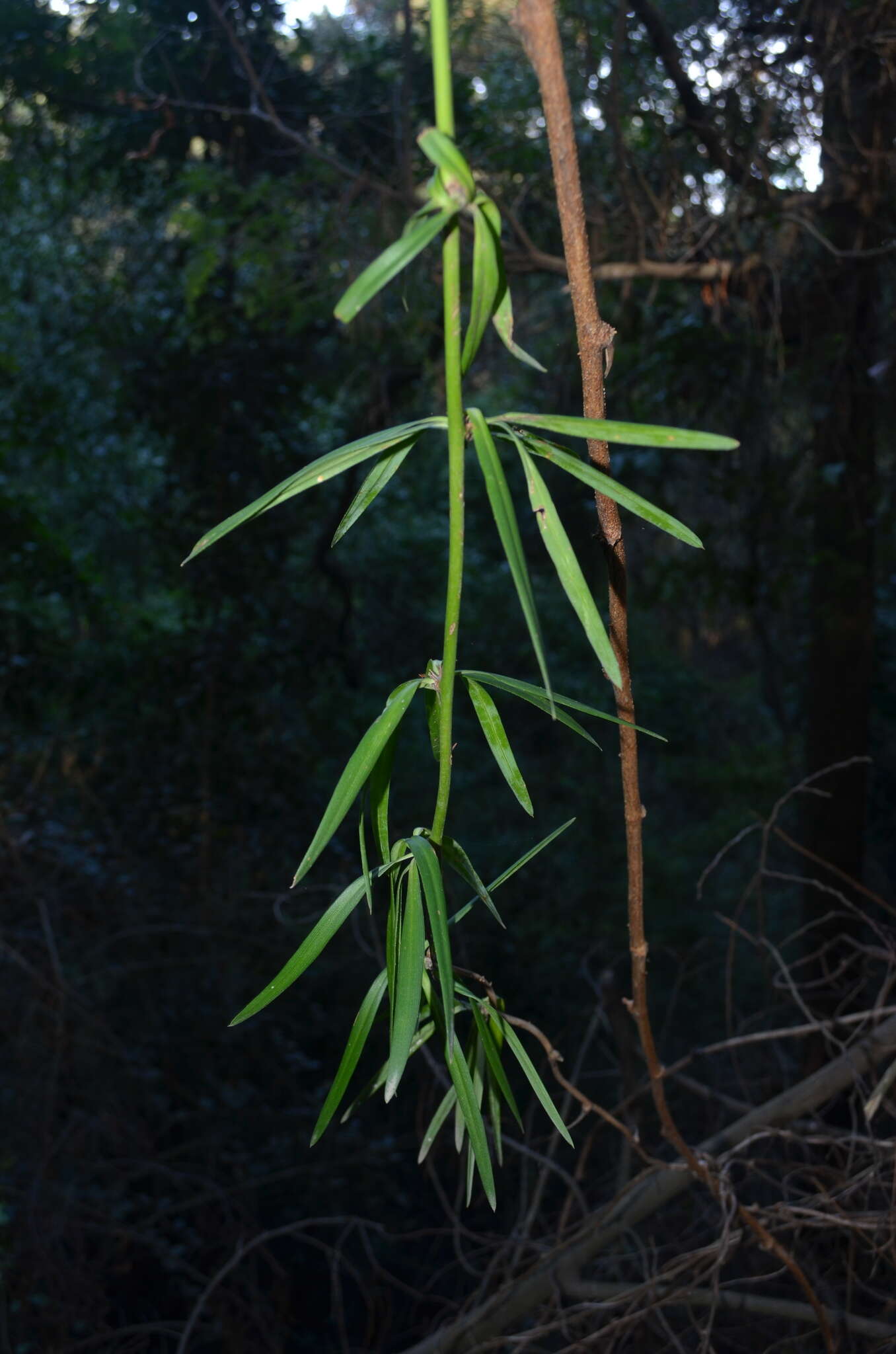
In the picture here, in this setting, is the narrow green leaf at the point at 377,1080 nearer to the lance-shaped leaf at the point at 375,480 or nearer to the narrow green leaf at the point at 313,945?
the narrow green leaf at the point at 313,945

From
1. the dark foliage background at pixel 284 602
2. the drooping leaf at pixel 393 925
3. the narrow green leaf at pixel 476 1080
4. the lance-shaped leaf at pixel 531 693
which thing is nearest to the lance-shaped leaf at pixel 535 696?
the lance-shaped leaf at pixel 531 693

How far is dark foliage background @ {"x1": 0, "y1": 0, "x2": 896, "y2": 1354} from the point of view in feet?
8.95

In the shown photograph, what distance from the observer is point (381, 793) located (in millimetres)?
547

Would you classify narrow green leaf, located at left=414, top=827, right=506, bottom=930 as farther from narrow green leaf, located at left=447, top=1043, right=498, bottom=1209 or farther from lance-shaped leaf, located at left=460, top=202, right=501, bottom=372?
lance-shaped leaf, located at left=460, top=202, right=501, bottom=372

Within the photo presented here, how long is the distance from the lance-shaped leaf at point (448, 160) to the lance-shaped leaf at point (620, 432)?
86mm

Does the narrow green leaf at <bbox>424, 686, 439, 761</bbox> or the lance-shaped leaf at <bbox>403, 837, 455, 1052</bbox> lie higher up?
the narrow green leaf at <bbox>424, 686, 439, 761</bbox>

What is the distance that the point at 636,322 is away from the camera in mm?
3500

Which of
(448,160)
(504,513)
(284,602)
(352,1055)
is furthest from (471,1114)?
(284,602)

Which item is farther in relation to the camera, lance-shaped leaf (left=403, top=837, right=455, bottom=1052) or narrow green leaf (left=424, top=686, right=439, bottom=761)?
narrow green leaf (left=424, top=686, right=439, bottom=761)

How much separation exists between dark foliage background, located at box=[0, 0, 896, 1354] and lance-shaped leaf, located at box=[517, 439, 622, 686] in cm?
119

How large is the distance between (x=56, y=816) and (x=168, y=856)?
1.39 ft

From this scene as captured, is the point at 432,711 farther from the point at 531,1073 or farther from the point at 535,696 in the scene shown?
the point at 531,1073

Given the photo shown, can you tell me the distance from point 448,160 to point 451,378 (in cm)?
7

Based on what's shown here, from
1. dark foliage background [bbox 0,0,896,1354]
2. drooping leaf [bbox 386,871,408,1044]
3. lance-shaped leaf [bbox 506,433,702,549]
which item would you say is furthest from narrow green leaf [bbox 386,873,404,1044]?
dark foliage background [bbox 0,0,896,1354]
